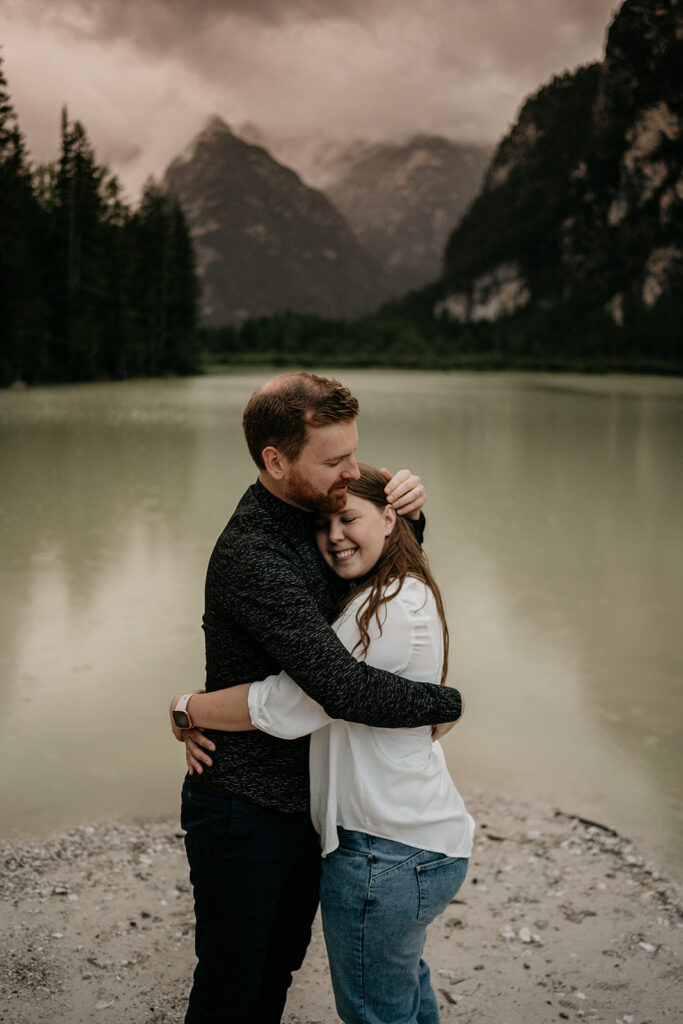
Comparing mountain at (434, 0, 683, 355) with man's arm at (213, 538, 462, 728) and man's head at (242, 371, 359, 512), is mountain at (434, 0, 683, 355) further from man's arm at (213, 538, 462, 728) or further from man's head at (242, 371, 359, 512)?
man's arm at (213, 538, 462, 728)

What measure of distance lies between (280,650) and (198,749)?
0.47 m

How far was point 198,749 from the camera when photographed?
2.45 m

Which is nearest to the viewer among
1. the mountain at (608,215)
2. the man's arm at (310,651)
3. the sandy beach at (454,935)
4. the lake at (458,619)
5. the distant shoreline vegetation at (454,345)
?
the man's arm at (310,651)

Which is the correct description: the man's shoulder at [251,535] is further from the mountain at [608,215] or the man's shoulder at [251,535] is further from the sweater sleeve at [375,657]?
the mountain at [608,215]

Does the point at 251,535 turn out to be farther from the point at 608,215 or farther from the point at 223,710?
the point at 608,215

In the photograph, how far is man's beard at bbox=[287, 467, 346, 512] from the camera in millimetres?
2344

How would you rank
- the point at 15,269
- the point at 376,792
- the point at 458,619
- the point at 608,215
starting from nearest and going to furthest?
1. the point at 376,792
2. the point at 458,619
3. the point at 15,269
4. the point at 608,215

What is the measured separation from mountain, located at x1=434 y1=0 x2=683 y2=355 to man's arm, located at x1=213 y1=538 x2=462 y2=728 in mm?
117892

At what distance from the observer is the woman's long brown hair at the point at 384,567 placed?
7.37 ft

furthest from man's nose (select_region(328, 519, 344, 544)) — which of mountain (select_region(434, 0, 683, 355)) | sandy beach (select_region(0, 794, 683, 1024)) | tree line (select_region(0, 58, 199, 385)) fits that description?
mountain (select_region(434, 0, 683, 355))

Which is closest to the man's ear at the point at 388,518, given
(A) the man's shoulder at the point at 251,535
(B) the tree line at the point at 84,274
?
(A) the man's shoulder at the point at 251,535

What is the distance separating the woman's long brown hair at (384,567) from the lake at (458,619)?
9.37 ft

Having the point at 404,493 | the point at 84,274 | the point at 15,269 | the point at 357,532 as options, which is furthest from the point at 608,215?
the point at 357,532

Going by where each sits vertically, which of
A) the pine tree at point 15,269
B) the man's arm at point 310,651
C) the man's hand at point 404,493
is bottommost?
the man's arm at point 310,651
